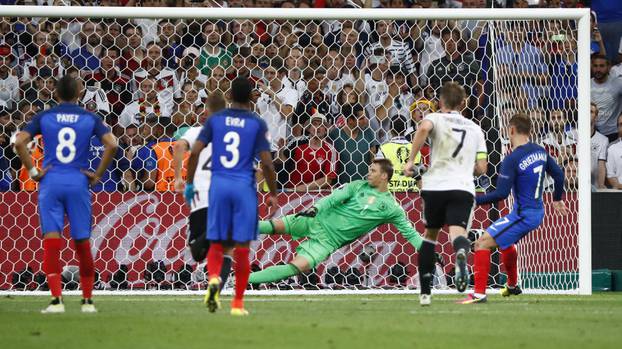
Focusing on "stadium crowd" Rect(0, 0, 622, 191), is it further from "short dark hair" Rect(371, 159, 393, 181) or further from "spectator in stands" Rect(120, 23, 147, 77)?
"short dark hair" Rect(371, 159, 393, 181)

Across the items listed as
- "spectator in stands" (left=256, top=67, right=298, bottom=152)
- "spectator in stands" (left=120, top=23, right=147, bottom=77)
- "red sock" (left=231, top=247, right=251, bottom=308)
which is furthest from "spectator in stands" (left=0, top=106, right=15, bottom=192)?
"red sock" (left=231, top=247, right=251, bottom=308)

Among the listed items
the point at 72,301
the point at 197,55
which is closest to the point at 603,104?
the point at 197,55

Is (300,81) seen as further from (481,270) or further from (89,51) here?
(481,270)

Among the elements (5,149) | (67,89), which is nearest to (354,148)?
(5,149)

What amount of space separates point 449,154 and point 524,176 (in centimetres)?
174

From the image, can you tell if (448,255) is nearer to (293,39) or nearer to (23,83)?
(293,39)

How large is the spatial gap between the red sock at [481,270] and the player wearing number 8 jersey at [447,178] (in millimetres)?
883

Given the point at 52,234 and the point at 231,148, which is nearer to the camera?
the point at 231,148

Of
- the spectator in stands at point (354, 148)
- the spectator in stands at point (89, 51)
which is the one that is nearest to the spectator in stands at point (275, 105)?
the spectator in stands at point (354, 148)

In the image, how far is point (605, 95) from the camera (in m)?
18.2

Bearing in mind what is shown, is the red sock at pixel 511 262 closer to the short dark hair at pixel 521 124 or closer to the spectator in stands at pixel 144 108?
the short dark hair at pixel 521 124

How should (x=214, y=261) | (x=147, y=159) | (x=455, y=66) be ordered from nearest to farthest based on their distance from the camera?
(x=214, y=261)
(x=147, y=159)
(x=455, y=66)

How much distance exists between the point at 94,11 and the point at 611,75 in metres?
7.80

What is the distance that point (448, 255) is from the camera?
15.5 meters
